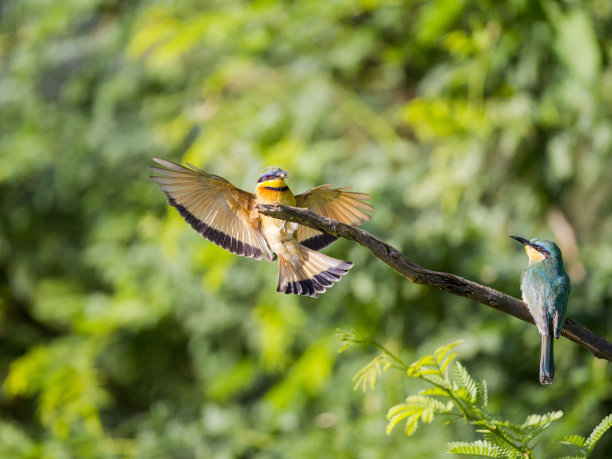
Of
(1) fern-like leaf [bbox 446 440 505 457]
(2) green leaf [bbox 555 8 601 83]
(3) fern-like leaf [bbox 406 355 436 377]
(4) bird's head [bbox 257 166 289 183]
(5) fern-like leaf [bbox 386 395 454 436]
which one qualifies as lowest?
(1) fern-like leaf [bbox 446 440 505 457]

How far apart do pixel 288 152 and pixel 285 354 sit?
85 centimetres

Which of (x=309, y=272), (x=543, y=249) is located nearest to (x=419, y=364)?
(x=309, y=272)

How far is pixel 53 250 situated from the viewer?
4.16 metres

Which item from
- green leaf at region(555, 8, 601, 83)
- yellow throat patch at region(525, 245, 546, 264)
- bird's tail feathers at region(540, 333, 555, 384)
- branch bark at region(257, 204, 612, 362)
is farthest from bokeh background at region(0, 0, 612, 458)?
branch bark at region(257, 204, 612, 362)

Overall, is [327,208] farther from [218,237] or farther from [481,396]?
[481,396]

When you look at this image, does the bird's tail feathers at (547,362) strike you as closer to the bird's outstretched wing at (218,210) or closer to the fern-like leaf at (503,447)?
the fern-like leaf at (503,447)

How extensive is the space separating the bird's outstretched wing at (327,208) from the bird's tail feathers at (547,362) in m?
0.43

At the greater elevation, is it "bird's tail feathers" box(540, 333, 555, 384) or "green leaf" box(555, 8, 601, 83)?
"green leaf" box(555, 8, 601, 83)

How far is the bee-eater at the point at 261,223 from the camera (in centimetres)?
141

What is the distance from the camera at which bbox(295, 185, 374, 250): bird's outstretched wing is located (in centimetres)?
151

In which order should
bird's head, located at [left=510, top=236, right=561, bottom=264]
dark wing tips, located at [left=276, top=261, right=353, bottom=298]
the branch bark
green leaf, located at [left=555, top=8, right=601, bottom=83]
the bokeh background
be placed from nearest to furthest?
the branch bark → dark wing tips, located at [left=276, top=261, right=353, bottom=298] → bird's head, located at [left=510, top=236, right=561, bottom=264] → green leaf, located at [left=555, top=8, right=601, bottom=83] → the bokeh background

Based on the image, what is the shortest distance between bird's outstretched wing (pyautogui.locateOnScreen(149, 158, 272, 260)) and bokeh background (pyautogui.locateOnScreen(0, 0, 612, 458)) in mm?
1274

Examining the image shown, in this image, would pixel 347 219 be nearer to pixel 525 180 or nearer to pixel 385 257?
pixel 385 257

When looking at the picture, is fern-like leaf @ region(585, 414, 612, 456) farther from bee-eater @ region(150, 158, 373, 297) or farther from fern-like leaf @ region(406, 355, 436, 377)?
bee-eater @ region(150, 158, 373, 297)
